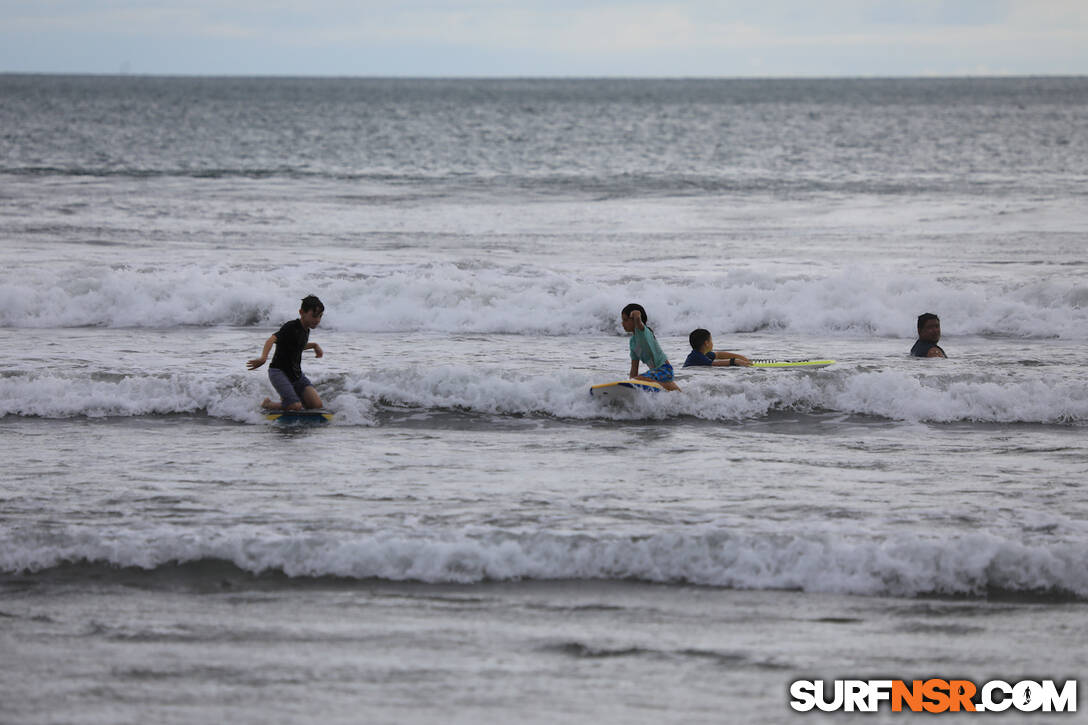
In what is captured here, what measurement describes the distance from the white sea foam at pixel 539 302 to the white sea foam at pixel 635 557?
9.24 m

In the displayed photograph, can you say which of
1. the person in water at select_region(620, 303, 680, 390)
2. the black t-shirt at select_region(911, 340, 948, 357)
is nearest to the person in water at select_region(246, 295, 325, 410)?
the person in water at select_region(620, 303, 680, 390)

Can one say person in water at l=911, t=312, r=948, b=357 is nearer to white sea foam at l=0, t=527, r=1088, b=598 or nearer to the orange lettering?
white sea foam at l=0, t=527, r=1088, b=598

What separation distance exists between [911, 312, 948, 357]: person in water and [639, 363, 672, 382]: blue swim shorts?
4.03 m

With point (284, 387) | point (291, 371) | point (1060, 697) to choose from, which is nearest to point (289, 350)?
point (291, 371)

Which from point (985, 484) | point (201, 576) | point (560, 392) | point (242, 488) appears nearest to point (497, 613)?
point (201, 576)

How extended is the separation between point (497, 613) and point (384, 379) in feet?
20.2

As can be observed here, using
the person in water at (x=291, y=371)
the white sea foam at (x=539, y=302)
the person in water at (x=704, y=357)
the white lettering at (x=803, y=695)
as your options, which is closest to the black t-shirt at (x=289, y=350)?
the person in water at (x=291, y=371)

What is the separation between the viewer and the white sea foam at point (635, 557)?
634 centimetres

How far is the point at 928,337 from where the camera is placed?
13.3 metres

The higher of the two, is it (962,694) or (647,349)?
(647,349)

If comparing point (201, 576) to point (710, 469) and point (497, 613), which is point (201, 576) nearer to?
point (497, 613)

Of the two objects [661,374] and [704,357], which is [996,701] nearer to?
[661,374]

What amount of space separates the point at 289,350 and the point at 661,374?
385cm

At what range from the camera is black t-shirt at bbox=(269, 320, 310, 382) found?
1087 centimetres
